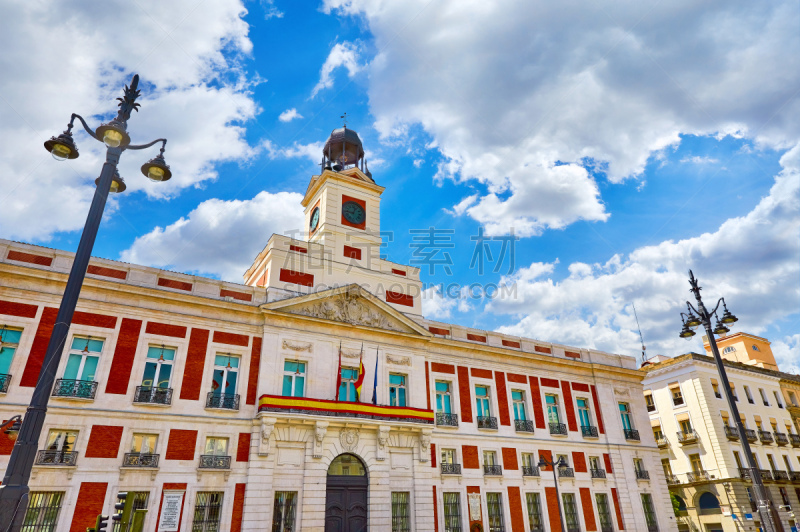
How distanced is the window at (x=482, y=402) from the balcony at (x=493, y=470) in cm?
274

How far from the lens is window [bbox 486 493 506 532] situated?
1035 inches

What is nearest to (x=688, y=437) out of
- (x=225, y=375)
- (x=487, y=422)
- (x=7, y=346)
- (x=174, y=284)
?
(x=487, y=422)

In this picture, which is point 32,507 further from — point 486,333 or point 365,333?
point 486,333

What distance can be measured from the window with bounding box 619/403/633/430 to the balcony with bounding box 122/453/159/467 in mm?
27485

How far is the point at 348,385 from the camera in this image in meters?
25.5

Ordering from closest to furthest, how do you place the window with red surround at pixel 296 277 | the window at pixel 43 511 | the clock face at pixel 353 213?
the window at pixel 43 511 → the window with red surround at pixel 296 277 → the clock face at pixel 353 213

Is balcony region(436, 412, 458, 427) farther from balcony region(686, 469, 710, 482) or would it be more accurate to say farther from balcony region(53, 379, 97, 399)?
balcony region(686, 469, 710, 482)

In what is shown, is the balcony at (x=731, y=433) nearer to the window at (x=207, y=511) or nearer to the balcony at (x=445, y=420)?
the balcony at (x=445, y=420)

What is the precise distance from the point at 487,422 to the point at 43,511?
2019cm

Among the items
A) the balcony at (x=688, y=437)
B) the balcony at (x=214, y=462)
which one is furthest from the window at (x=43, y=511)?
the balcony at (x=688, y=437)

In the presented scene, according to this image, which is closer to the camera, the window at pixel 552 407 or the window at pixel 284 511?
the window at pixel 284 511

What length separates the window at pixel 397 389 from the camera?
26672 mm

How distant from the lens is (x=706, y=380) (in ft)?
132

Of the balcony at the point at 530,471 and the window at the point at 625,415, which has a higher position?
the window at the point at 625,415
